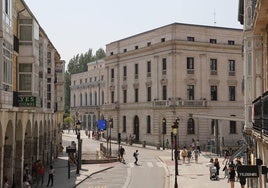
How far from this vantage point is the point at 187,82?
200 feet

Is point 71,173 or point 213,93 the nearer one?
point 71,173

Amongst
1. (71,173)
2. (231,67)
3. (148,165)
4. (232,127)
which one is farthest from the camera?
(231,67)

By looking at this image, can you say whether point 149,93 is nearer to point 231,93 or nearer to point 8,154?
point 231,93

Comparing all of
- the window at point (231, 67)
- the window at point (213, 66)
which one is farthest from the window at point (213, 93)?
the window at point (231, 67)

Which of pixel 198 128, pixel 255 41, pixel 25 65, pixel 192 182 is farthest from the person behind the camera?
pixel 198 128

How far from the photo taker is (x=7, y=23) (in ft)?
70.3

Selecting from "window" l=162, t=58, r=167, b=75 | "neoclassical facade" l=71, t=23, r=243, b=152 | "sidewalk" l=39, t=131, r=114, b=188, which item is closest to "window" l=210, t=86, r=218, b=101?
"neoclassical facade" l=71, t=23, r=243, b=152

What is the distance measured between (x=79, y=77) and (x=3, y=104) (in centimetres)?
9122

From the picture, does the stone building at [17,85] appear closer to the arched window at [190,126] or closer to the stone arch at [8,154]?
the stone arch at [8,154]

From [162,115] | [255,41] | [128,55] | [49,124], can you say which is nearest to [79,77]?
[128,55]

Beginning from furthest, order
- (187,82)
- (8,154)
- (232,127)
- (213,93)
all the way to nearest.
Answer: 1. (232,127)
2. (213,93)
3. (187,82)
4. (8,154)

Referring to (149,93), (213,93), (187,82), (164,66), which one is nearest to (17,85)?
(187,82)

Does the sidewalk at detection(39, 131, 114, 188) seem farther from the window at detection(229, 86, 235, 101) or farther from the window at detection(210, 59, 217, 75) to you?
the window at detection(229, 86, 235, 101)

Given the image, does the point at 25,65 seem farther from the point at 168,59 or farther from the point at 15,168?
the point at 168,59
